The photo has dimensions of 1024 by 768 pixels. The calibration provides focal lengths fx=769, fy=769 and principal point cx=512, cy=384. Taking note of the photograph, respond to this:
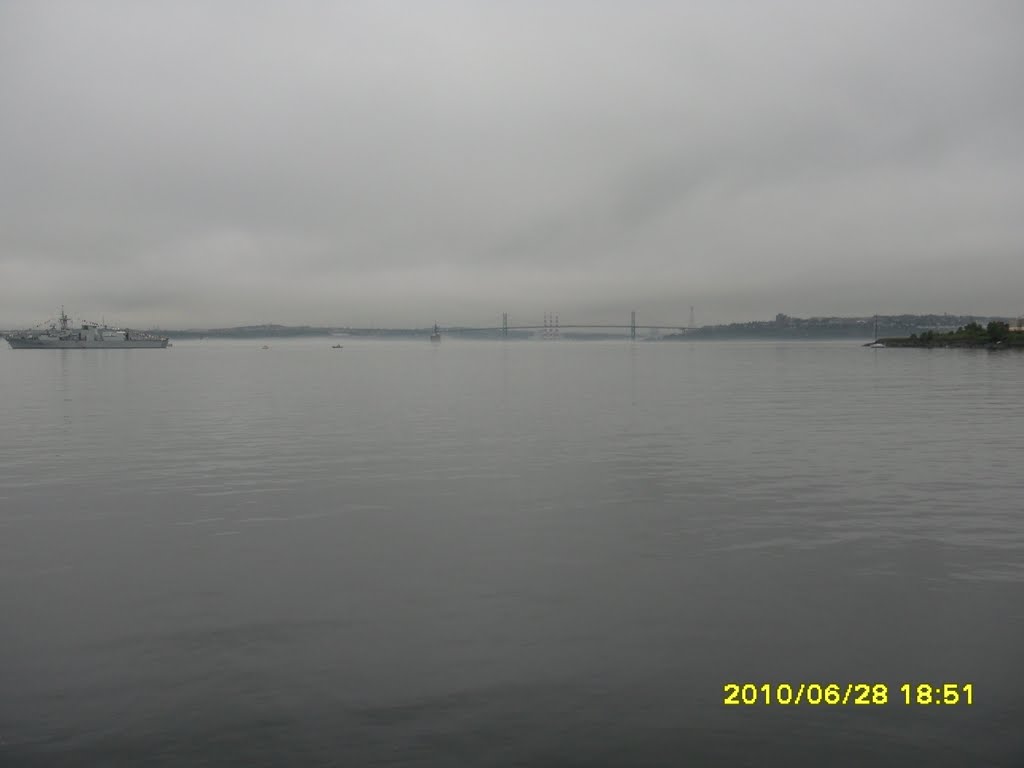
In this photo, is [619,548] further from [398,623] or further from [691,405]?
[691,405]

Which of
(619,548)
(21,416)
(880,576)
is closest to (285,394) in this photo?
(21,416)

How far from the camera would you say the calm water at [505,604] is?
326 inches

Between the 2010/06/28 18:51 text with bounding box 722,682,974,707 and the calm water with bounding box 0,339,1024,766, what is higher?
the calm water with bounding box 0,339,1024,766

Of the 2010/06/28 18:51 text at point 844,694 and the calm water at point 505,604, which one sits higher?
the calm water at point 505,604

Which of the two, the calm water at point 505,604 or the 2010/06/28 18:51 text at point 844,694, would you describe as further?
the 2010/06/28 18:51 text at point 844,694

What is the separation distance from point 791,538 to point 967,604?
14.0 ft

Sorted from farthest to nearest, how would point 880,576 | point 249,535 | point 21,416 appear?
point 21,416 < point 249,535 < point 880,576

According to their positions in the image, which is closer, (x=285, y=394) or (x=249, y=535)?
(x=249, y=535)

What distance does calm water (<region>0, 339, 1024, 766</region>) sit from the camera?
8281mm

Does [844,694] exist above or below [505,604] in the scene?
below

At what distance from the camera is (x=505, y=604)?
12.2 m

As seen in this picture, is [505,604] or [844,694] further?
[505,604]

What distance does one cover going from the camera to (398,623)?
11391 mm

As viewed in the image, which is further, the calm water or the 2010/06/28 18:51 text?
the 2010/06/28 18:51 text
